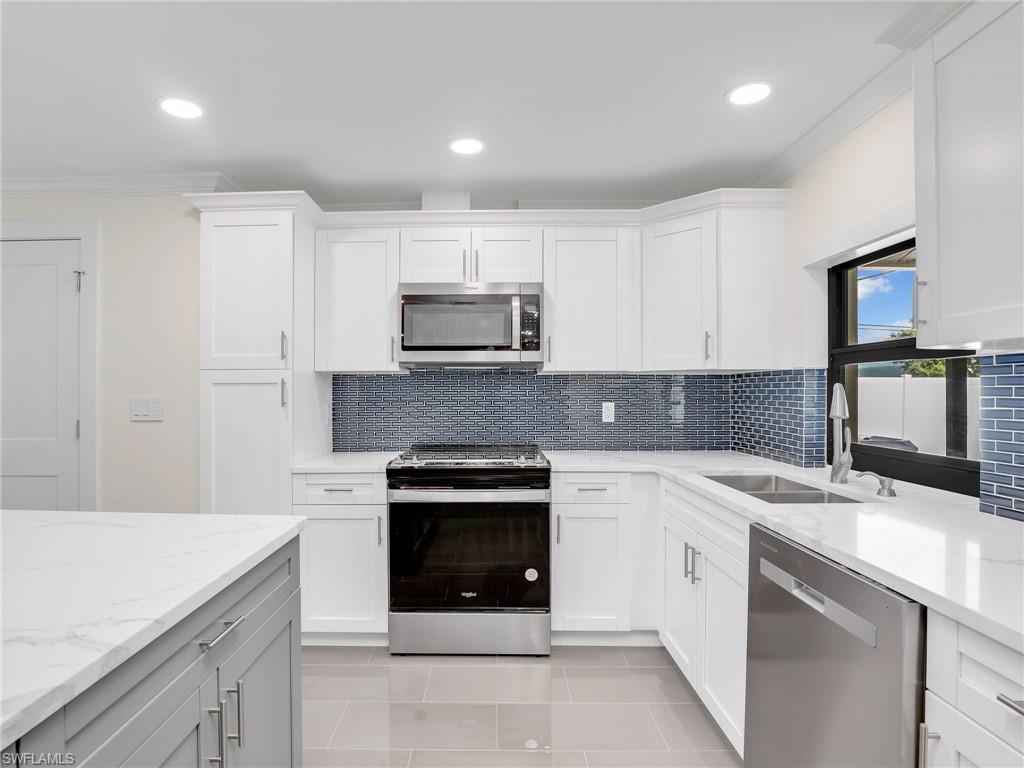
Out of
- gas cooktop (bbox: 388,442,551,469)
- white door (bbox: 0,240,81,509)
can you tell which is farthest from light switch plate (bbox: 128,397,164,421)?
gas cooktop (bbox: 388,442,551,469)

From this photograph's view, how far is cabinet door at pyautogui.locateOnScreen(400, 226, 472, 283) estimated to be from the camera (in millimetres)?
2930

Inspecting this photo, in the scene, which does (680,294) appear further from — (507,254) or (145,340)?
(145,340)

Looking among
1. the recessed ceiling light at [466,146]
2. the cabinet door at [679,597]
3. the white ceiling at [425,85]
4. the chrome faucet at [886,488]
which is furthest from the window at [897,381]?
the recessed ceiling light at [466,146]

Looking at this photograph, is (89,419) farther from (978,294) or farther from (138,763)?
(978,294)

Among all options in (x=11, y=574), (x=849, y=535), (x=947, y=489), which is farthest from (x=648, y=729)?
(x=11, y=574)

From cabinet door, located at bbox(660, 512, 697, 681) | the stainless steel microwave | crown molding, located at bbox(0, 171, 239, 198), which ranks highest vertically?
crown molding, located at bbox(0, 171, 239, 198)

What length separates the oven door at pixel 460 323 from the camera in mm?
2840

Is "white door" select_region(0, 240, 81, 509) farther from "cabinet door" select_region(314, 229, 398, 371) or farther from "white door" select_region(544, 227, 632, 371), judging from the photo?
"white door" select_region(544, 227, 632, 371)

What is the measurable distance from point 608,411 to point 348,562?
1.72 meters

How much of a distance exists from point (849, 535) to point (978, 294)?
669 mm

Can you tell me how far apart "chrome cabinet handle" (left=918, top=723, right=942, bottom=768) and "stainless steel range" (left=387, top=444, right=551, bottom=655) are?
170cm

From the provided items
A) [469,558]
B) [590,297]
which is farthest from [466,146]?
[469,558]

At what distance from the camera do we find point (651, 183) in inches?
115

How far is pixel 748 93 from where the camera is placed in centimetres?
202
